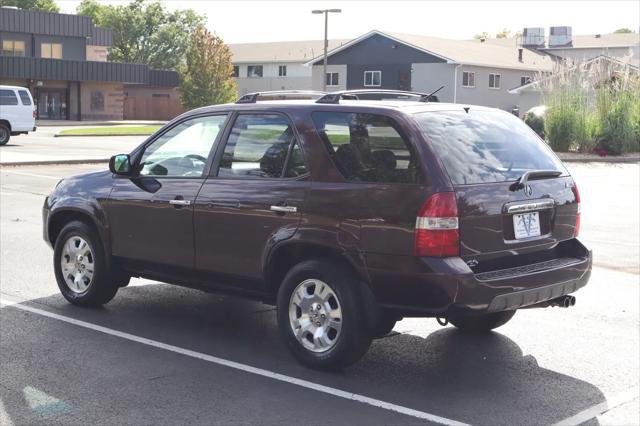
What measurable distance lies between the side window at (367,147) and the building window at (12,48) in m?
61.8

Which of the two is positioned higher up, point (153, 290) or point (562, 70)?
point (562, 70)

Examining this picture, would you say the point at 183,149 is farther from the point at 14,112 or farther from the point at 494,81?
the point at 494,81

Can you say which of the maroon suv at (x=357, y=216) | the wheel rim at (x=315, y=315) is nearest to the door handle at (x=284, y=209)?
the maroon suv at (x=357, y=216)

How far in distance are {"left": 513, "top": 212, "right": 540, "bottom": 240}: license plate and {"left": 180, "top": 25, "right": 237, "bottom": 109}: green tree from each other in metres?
56.9

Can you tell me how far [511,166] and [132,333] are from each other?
3162mm

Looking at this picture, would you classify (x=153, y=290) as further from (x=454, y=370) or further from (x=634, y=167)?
(x=634, y=167)

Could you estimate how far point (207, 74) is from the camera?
62188mm

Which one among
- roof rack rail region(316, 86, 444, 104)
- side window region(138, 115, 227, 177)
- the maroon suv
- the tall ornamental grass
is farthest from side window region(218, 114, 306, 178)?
the tall ornamental grass

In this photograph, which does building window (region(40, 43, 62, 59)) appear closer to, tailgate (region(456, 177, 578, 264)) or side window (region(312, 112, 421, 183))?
side window (region(312, 112, 421, 183))

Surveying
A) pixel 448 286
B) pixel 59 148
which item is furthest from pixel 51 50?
pixel 448 286

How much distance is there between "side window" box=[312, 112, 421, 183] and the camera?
579 centimetres

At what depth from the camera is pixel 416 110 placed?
6078mm

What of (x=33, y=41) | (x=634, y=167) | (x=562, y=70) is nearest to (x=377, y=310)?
(x=634, y=167)

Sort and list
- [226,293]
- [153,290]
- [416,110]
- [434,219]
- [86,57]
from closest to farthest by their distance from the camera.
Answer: [434,219] < [416,110] < [226,293] < [153,290] < [86,57]
